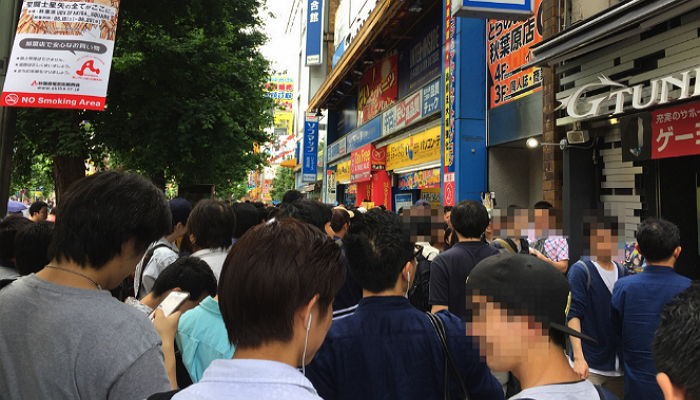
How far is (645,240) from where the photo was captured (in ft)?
10.4

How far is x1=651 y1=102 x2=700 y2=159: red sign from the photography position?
5.80 metres

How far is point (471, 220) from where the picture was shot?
367 centimetres

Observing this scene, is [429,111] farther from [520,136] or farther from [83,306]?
[83,306]

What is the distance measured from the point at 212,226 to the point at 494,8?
6240 millimetres

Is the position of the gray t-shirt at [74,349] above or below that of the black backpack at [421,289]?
above

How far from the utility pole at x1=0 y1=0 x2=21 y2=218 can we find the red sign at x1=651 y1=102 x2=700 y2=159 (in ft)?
23.0

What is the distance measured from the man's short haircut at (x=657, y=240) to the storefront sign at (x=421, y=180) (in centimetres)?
896

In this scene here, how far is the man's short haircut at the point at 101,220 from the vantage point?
1505mm

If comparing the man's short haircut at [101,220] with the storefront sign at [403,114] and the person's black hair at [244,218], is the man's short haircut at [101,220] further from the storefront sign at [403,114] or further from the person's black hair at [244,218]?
the storefront sign at [403,114]

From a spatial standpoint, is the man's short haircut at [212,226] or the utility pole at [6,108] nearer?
the utility pole at [6,108]

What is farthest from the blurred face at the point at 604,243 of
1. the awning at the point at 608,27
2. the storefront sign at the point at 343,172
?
the storefront sign at the point at 343,172

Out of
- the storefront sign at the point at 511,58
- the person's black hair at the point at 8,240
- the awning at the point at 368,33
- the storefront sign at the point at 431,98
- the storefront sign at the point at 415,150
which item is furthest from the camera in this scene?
the storefront sign at the point at 415,150

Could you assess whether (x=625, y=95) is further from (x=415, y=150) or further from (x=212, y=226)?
(x=415, y=150)

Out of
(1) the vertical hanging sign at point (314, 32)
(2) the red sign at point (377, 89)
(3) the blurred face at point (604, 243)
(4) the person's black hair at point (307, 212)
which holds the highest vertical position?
(1) the vertical hanging sign at point (314, 32)
